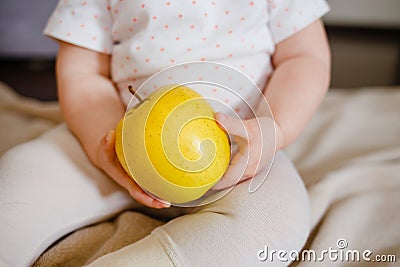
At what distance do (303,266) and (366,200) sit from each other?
0.55ft

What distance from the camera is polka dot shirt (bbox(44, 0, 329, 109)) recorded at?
2.21 ft

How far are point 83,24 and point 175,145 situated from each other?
0.30 m

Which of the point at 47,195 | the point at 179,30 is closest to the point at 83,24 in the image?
the point at 179,30

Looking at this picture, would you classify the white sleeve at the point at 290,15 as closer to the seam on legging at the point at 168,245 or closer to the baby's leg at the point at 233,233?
the baby's leg at the point at 233,233

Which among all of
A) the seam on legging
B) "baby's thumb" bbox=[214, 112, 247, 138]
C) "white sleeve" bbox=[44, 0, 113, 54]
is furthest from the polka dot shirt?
the seam on legging

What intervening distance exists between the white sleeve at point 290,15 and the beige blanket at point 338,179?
21 centimetres

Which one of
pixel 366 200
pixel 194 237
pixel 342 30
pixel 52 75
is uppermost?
pixel 194 237

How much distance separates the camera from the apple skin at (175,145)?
0.51 meters

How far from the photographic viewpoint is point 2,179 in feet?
2.00

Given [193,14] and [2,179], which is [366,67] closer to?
[193,14]

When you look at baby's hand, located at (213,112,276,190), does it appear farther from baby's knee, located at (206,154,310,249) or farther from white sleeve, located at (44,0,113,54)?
white sleeve, located at (44,0,113,54)

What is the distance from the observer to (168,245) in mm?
526

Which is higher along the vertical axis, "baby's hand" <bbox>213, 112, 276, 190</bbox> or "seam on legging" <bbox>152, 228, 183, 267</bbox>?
"baby's hand" <bbox>213, 112, 276, 190</bbox>

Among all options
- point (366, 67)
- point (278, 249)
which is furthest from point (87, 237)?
point (366, 67)
